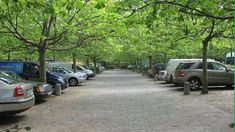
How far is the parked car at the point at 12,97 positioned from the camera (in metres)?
11.3

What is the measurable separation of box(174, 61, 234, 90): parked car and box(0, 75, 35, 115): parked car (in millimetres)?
13243

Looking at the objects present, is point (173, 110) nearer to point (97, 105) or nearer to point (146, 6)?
point (97, 105)

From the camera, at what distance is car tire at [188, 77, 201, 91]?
23.5m

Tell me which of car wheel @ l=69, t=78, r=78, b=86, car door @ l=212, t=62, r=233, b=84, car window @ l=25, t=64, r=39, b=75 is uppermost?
car window @ l=25, t=64, r=39, b=75

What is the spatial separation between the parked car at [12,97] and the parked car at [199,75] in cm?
1324

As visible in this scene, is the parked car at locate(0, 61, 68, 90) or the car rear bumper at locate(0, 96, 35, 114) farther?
the parked car at locate(0, 61, 68, 90)

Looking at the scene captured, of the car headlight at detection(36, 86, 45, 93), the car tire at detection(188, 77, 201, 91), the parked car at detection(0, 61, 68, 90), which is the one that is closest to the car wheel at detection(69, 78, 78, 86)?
the parked car at detection(0, 61, 68, 90)

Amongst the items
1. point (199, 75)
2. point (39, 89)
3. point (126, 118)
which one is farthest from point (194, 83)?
point (126, 118)

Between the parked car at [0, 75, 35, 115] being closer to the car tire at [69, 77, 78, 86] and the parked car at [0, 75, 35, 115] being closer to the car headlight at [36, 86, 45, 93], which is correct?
the car headlight at [36, 86, 45, 93]

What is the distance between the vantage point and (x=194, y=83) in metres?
23.5

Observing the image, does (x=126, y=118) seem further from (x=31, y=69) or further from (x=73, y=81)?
(x=73, y=81)

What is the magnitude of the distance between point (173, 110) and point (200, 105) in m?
1.77

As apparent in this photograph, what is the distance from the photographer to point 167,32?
72.9 ft

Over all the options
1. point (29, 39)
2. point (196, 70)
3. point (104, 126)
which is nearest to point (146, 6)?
point (104, 126)
